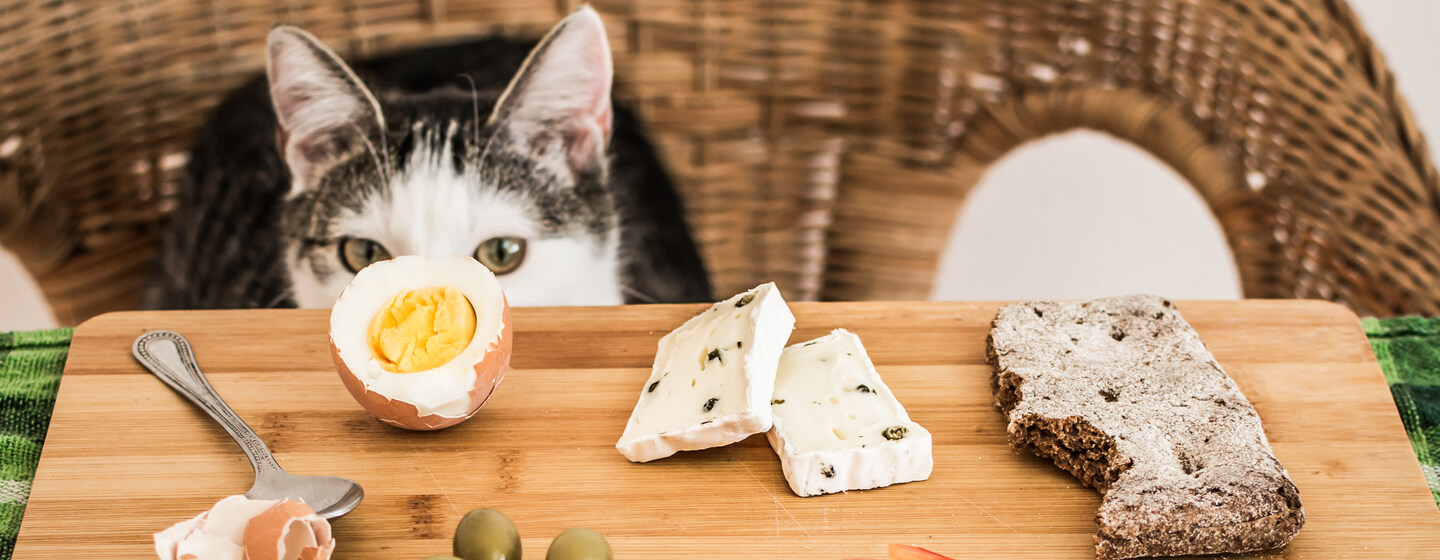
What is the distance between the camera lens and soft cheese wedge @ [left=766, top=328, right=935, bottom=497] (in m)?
1.11

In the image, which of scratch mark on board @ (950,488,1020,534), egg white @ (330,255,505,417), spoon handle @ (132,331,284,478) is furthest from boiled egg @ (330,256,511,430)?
scratch mark on board @ (950,488,1020,534)

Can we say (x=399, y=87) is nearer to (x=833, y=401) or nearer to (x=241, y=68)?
(x=241, y=68)

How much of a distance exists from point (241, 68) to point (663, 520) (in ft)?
4.79

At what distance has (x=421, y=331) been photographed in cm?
114

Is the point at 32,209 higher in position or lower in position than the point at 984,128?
lower

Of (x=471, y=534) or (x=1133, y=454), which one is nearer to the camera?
(x=471, y=534)

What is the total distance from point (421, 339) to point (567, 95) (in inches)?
24.8

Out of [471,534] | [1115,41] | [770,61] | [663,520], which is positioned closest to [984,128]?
[1115,41]

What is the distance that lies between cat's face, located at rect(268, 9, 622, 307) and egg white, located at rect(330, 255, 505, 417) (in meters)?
0.43

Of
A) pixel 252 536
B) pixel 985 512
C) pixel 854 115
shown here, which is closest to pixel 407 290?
pixel 252 536

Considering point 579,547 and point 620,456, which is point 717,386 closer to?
point 620,456

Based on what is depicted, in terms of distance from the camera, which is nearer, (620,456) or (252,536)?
(252,536)

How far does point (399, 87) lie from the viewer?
204 centimetres

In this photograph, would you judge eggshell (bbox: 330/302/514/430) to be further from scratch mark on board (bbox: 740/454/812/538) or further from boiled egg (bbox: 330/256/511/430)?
scratch mark on board (bbox: 740/454/812/538)
